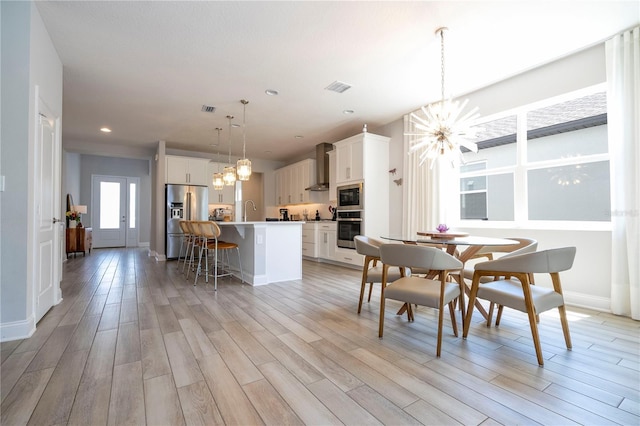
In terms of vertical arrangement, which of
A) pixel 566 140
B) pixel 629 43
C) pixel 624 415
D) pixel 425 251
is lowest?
pixel 624 415

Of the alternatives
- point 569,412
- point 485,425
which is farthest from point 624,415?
point 485,425

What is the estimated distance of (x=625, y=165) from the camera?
2803 mm

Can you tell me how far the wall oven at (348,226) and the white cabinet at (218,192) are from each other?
3.45 meters

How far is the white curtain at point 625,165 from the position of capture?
2.73 metres

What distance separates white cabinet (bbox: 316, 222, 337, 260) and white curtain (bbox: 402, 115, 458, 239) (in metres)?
1.52

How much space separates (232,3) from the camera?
241cm

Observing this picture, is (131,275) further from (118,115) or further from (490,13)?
(490,13)

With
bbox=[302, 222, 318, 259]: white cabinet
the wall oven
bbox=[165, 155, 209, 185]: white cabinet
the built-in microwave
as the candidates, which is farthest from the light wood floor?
bbox=[165, 155, 209, 185]: white cabinet

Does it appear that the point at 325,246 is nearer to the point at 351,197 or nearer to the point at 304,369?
the point at 351,197

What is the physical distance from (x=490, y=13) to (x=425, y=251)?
221cm

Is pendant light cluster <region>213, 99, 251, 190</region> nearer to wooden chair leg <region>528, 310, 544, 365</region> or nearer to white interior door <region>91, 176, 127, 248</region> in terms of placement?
wooden chair leg <region>528, 310, 544, 365</region>

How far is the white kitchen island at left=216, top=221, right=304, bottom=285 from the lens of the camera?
406cm

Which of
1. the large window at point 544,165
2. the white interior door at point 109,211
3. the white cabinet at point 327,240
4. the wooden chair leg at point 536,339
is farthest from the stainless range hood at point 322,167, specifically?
the white interior door at point 109,211

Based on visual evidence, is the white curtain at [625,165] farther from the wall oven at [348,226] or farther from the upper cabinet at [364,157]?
the wall oven at [348,226]
